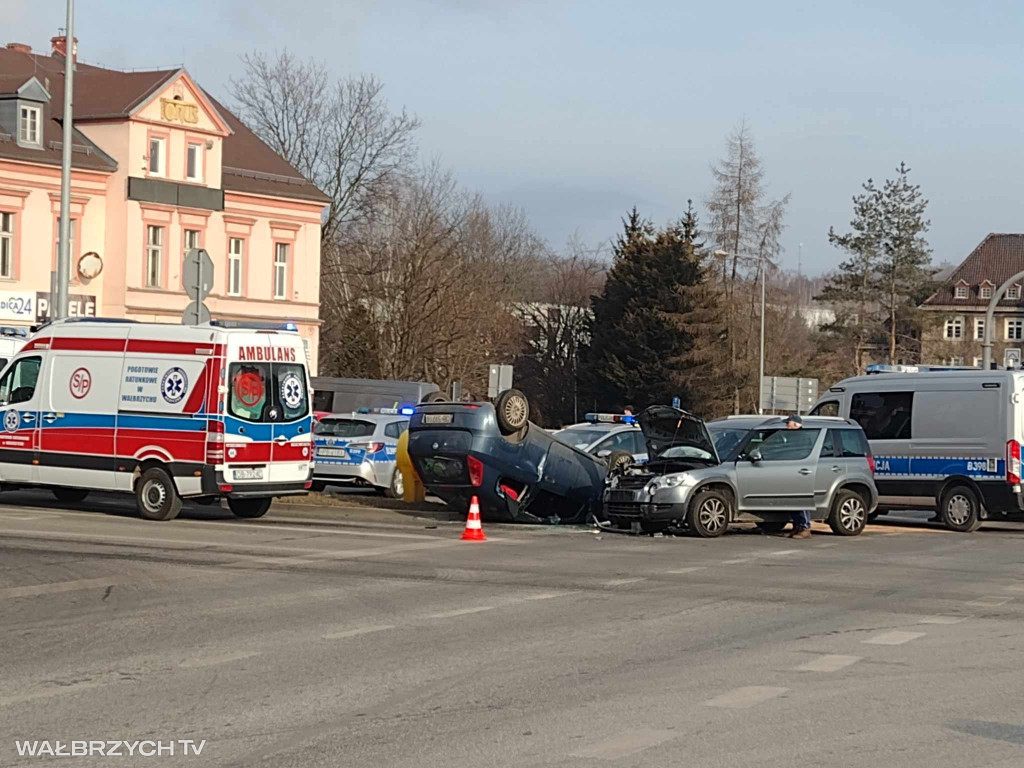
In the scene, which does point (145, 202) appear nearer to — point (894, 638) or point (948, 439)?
point (948, 439)

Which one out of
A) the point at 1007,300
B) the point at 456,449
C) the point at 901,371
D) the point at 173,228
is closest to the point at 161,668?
the point at 456,449

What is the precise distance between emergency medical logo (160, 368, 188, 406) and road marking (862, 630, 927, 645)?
38.7 ft

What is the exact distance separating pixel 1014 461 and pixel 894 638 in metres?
12.1

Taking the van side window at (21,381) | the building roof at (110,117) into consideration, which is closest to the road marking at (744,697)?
the van side window at (21,381)

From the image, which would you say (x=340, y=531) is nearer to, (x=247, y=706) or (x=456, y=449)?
(x=456, y=449)

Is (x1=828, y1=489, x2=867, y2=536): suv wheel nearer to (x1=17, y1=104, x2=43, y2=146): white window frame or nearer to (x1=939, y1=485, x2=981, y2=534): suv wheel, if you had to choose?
(x1=939, y1=485, x2=981, y2=534): suv wheel

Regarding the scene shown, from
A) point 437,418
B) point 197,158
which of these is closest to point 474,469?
point 437,418

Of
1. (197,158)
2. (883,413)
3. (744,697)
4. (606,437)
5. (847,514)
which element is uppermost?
(197,158)

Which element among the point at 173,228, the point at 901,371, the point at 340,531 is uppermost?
the point at 173,228

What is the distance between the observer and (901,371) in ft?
87.0

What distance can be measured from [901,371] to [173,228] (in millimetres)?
33425

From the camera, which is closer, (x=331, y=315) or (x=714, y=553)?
(x=714, y=553)

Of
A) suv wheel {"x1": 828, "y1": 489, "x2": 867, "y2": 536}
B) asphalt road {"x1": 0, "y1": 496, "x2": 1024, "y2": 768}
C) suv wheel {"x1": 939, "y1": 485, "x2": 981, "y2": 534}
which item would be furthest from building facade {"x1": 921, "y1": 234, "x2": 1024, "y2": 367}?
asphalt road {"x1": 0, "y1": 496, "x2": 1024, "y2": 768}

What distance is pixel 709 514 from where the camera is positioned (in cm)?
2019
